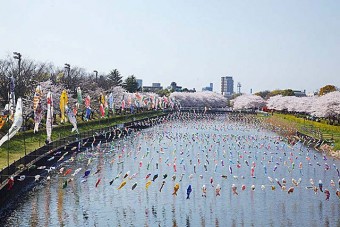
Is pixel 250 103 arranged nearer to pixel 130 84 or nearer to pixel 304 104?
pixel 304 104

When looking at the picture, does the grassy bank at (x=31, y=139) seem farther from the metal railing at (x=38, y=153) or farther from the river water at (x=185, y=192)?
the river water at (x=185, y=192)

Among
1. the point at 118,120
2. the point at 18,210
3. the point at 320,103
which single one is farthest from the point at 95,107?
the point at 18,210

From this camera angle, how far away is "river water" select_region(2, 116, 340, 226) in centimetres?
3272

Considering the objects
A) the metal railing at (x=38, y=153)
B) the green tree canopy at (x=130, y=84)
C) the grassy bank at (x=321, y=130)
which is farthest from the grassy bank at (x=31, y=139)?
the green tree canopy at (x=130, y=84)

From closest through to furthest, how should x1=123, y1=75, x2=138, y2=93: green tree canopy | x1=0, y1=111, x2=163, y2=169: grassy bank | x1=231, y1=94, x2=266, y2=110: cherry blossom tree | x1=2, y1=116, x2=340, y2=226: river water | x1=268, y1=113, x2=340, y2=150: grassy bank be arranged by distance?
x1=2, y1=116, x2=340, y2=226: river water, x1=0, y1=111, x2=163, y2=169: grassy bank, x1=268, y1=113, x2=340, y2=150: grassy bank, x1=123, y1=75, x2=138, y2=93: green tree canopy, x1=231, y1=94, x2=266, y2=110: cherry blossom tree

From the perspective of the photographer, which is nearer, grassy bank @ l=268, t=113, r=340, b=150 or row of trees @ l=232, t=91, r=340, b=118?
grassy bank @ l=268, t=113, r=340, b=150

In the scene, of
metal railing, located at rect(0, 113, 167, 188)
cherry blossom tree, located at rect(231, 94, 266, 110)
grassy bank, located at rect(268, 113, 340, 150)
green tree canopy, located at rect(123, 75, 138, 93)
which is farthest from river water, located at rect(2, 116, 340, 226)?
cherry blossom tree, located at rect(231, 94, 266, 110)

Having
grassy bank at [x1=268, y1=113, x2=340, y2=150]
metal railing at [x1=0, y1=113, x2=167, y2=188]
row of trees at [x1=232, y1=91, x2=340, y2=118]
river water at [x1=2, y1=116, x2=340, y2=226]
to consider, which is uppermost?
row of trees at [x1=232, y1=91, x2=340, y2=118]

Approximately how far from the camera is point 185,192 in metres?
39.7

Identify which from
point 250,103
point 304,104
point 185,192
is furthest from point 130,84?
point 185,192

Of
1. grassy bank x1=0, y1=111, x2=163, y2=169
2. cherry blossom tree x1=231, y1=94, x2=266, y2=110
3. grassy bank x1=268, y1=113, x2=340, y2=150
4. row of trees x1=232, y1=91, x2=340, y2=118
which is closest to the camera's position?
grassy bank x1=0, y1=111, x2=163, y2=169

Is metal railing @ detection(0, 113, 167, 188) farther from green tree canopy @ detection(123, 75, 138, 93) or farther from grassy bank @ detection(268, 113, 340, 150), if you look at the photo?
green tree canopy @ detection(123, 75, 138, 93)

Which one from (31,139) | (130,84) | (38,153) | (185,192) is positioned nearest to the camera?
(185,192)

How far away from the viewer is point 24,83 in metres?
69.6
